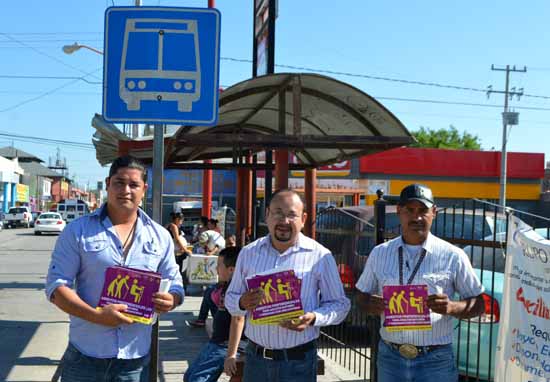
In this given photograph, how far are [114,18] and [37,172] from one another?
119 metres

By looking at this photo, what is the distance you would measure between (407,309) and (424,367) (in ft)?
1.09

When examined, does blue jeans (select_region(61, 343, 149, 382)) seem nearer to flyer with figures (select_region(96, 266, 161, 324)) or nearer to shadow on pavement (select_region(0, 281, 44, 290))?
flyer with figures (select_region(96, 266, 161, 324))

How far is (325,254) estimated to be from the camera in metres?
3.74

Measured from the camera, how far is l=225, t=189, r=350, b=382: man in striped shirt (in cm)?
360

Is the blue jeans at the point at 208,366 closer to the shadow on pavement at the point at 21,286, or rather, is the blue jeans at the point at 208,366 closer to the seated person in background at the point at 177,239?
the seated person in background at the point at 177,239

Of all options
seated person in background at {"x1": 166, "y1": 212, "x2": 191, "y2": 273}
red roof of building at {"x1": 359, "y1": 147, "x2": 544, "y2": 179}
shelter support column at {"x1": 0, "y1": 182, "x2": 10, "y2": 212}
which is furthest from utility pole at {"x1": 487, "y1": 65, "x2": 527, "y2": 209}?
shelter support column at {"x1": 0, "y1": 182, "x2": 10, "y2": 212}

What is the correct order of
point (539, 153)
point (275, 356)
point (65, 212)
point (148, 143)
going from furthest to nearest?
point (65, 212)
point (539, 153)
point (148, 143)
point (275, 356)

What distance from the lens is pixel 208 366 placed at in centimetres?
503

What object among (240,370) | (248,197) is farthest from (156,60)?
(248,197)

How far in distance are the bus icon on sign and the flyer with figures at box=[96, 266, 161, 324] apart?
1.26 m

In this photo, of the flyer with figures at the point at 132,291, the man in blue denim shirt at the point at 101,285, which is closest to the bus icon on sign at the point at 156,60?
the man in blue denim shirt at the point at 101,285

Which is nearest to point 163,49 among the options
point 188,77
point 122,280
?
point 188,77

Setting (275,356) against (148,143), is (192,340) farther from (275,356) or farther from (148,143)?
(275,356)

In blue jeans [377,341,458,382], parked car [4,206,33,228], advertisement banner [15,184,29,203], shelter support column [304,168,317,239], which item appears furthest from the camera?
advertisement banner [15,184,29,203]
